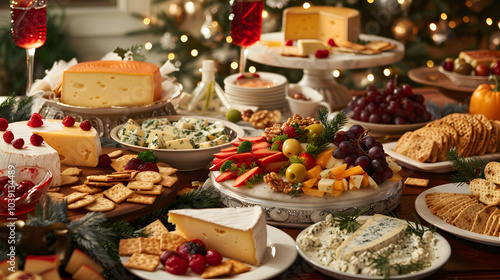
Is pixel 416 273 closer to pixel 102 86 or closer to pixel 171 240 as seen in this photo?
pixel 171 240

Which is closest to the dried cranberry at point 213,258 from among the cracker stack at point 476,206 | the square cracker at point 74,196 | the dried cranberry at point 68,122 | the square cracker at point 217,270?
the square cracker at point 217,270

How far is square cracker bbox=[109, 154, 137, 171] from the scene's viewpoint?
1.70m

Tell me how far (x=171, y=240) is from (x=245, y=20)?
4.63 ft

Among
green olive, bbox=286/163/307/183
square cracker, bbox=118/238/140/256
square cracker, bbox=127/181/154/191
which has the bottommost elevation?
square cracker, bbox=118/238/140/256

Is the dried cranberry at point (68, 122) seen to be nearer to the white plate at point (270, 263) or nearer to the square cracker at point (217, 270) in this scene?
the white plate at point (270, 263)

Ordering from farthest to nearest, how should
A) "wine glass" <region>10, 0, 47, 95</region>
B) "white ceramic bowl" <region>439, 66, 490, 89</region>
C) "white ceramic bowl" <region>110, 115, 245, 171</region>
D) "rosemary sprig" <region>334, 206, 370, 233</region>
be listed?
"white ceramic bowl" <region>439, 66, 490, 89</region> → "wine glass" <region>10, 0, 47, 95</region> → "white ceramic bowl" <region>110, 115, 245, 171</region> → "rosemary sprig" <region>334, 206, 370, 233</region>

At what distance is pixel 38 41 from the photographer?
6.97ft

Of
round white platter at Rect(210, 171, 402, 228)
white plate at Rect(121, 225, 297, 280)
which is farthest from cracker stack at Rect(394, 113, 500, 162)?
white plate at Rect(121, 225, 297, 280)

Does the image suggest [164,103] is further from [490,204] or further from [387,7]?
[387,7]

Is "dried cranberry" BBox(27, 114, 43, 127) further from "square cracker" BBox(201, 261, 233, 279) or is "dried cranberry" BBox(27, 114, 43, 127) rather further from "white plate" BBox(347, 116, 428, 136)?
"white plate" BBox(347, 116, 428, 136)

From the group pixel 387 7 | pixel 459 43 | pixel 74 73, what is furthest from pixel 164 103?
pixel 459 43

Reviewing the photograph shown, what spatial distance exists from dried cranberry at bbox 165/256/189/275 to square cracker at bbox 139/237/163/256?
2.3 inches

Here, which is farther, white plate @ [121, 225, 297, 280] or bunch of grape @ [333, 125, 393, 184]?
bunch of grape @ [333, 125, 393, 184]

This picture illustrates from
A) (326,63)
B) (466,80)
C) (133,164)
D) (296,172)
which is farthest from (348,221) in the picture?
(466,80)
